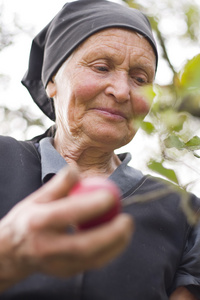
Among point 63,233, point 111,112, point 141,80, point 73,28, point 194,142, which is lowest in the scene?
point 111,112

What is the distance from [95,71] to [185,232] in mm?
942

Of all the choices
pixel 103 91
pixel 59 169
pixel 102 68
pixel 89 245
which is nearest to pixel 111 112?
pixel 103 91

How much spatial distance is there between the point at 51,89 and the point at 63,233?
170 cm

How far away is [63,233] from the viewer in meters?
0.86

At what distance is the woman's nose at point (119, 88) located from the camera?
2.05m

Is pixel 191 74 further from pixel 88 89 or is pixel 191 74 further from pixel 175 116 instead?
pixel 88 89

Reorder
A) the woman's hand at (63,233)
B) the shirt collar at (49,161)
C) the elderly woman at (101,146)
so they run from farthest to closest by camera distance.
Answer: the shirt collar at (49,161)
the elderly woman at (101,146)
the woman's hand at (63,233)

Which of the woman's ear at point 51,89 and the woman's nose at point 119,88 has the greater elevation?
the woman's nose at point 119,88

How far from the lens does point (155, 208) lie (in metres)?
1.97

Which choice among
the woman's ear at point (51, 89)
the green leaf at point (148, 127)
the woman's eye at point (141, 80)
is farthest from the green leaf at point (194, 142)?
the woman's ear at point (51, 89)

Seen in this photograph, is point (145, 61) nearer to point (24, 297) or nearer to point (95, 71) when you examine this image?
point (95, 71)

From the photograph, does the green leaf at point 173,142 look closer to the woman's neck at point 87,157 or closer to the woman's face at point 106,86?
the woman's face at point 106,86

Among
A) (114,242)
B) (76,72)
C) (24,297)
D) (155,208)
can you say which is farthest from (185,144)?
(76,72)

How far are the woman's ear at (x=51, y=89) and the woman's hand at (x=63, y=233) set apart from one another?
158 cm
